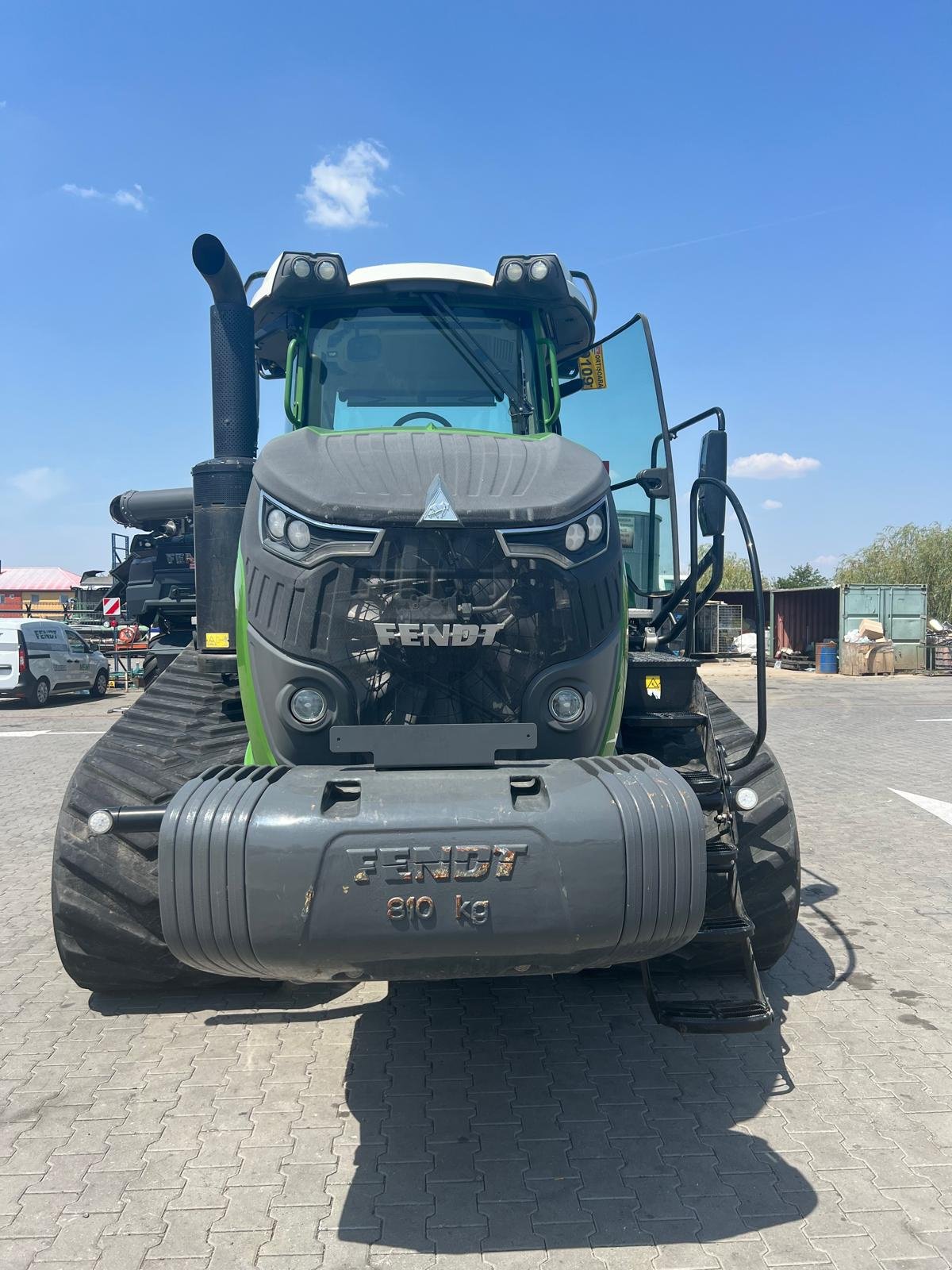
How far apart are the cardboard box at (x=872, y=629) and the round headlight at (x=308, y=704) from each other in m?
27.1

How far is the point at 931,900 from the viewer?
5.89 m

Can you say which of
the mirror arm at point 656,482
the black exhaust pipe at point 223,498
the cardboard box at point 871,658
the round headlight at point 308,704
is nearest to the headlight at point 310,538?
the round headlight at point 308,704

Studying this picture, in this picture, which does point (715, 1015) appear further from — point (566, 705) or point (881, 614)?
point (881, 614)

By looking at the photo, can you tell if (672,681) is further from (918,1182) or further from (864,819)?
(864,819)

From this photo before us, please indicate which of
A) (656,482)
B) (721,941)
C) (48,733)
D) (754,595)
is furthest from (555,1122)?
(48,733)

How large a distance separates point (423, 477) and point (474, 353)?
47.9 inches

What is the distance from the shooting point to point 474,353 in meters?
4.11

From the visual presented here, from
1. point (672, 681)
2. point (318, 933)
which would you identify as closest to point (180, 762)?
point (318, 933)

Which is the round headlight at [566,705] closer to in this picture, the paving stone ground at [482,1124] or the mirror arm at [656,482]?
the paving stone ground at [482,1124]

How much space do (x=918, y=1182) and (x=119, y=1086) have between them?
2.77 meters

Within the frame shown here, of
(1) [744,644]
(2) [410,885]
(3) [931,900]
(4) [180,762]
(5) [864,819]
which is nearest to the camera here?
(2) [410,885]

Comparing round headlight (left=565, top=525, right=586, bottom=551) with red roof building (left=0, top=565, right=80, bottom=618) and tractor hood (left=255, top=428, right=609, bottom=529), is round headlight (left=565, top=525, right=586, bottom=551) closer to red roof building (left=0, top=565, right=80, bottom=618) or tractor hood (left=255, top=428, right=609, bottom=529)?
tractor hood (left=255, top=428, right=609, bottom=529)

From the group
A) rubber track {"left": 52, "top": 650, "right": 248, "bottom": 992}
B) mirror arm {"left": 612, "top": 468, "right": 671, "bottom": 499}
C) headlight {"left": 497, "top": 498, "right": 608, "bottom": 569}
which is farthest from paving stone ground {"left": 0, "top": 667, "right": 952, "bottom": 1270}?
mirror arm {"left": 612, "top": 468, "right": 671, "bottom": 499}

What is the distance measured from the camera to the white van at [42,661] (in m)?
18.8
